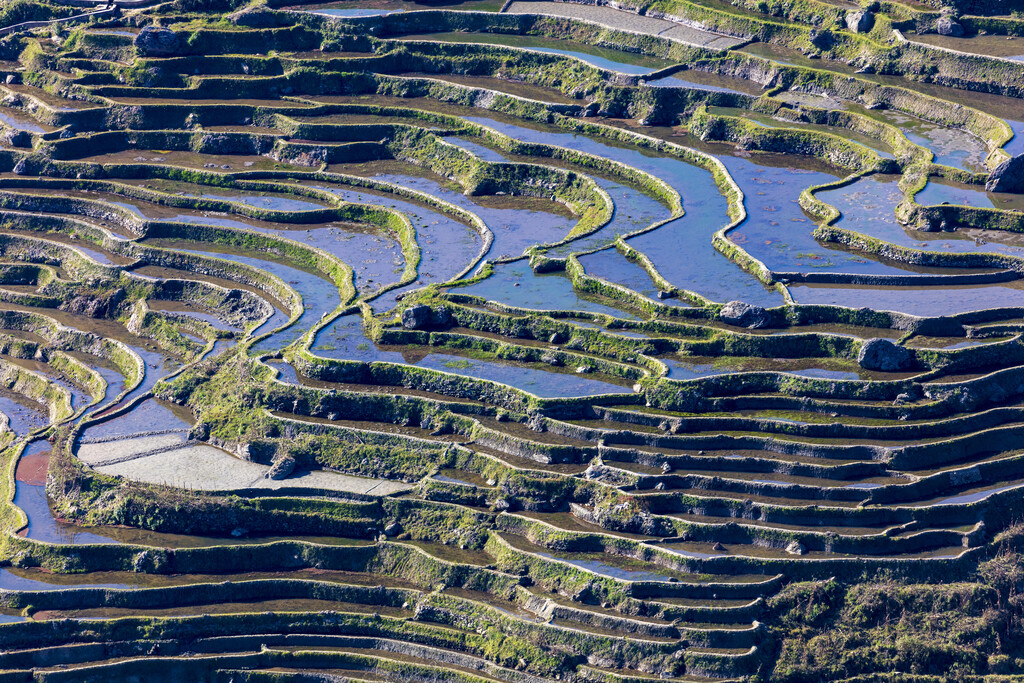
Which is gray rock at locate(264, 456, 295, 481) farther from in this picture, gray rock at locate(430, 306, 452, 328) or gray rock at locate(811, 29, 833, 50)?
gray rock at locate(811, 29, 833, 50)

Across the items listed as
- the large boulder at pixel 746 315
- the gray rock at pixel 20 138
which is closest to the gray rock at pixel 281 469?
the large boulder at pixel 746 315

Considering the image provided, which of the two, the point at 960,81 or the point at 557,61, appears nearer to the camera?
the point at 960,81

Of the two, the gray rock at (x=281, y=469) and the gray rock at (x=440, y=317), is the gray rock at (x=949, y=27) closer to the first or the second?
the gray rock at (x=440, y=317)

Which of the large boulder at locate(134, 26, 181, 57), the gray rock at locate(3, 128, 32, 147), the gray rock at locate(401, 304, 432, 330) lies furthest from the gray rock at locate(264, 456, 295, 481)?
the large boulder at locate(134, 26, 181, 57)

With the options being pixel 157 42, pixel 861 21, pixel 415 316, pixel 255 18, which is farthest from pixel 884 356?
pixel 157 42

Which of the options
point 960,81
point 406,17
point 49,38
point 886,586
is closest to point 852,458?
point 886,586

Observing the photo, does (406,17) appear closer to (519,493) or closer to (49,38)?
→ (49,38)

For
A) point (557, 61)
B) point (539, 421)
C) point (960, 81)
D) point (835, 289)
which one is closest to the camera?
point (539, 421)
